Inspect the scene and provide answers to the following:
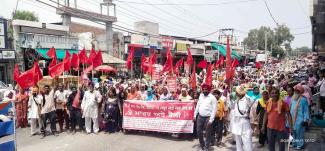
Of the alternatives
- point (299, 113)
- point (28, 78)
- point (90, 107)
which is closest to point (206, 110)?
point (299, 113)

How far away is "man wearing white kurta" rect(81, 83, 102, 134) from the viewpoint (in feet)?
33.2

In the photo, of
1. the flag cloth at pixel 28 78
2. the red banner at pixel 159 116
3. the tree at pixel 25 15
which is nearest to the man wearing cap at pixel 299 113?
the red banner at pixel 159 116

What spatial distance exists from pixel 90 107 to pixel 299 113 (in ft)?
19.8

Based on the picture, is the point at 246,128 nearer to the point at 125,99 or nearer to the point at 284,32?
the point at 125,99

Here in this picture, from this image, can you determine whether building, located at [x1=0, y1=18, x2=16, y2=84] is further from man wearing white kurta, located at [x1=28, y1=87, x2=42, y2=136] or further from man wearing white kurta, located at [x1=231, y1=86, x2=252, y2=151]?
man wearing white kurta, located at [x1=231, y1=86, x2=252, y2=151]

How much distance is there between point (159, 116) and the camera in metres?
9.53

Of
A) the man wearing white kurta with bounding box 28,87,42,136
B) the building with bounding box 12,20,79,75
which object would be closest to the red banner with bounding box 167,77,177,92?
the man wearing white kurta with bounding box 28,87,42,136

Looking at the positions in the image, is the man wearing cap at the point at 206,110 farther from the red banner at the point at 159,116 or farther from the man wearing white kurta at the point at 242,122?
→ the red banner at the point at 159,116

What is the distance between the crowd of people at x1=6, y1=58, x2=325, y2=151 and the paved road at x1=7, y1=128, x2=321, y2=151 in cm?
34

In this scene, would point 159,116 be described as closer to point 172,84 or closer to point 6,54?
point 172,84

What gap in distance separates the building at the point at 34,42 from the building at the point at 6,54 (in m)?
0.49

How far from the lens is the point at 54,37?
22.8 metres

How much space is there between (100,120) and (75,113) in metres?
0.83

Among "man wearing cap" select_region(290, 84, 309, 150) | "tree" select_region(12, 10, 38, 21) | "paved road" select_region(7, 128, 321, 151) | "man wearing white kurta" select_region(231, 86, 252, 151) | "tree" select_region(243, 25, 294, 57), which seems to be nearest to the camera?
"man wearing white kurta" select_region(231, 86, 252, 151)
